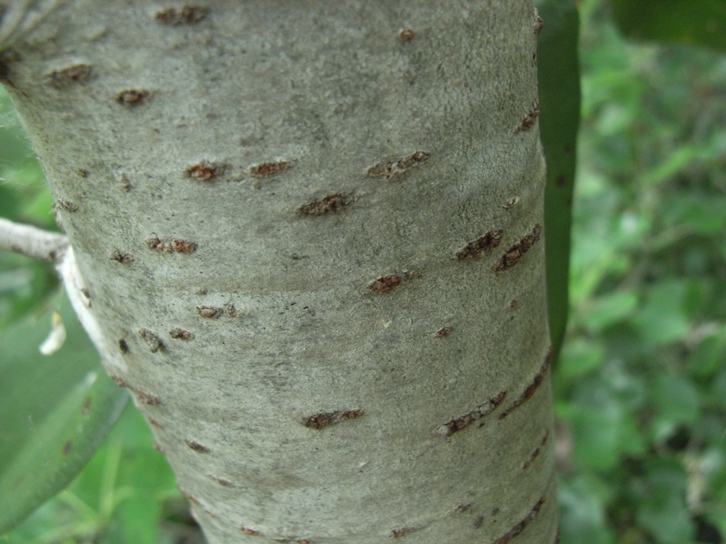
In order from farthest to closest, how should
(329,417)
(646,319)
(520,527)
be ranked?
1. (646,319)
2. (520,527)
3. (329,417)

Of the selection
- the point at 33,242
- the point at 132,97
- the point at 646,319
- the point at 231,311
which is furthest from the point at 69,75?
the point at 646,319

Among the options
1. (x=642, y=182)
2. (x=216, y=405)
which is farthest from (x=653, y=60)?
(x=216, y=405)

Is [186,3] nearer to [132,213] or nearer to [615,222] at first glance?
[132,213]

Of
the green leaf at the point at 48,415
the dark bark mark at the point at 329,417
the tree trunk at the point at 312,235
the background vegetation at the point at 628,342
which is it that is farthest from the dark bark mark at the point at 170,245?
the background vegetation at the point at 628,342

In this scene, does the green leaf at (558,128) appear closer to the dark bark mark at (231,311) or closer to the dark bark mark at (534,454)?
the dark bark mark at (534,454)

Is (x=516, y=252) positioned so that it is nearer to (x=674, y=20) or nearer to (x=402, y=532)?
(x=402, y=532)

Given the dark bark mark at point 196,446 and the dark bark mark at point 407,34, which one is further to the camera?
the dark bark mark at point 196,446
